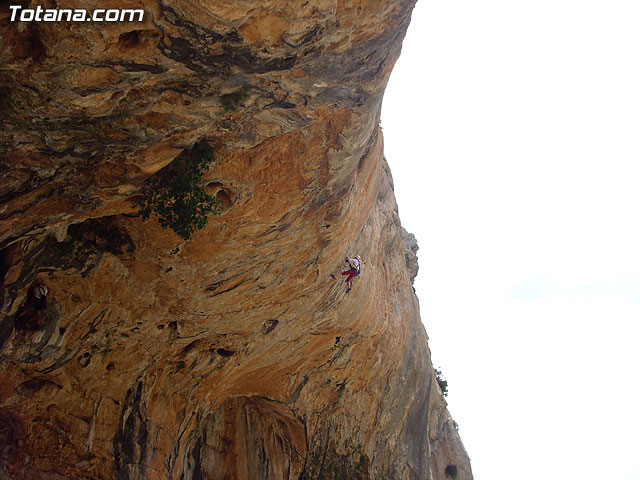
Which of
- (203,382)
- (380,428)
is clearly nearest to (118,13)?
(203,382)

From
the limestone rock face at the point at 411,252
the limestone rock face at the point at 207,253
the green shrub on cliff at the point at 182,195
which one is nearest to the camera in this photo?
the limestone rock face at the point at 207,253

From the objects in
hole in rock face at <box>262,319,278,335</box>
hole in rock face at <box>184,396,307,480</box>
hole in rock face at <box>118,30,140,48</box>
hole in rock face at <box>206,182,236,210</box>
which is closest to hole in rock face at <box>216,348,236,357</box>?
hole in rock face at <box>262,319,278,335</box>

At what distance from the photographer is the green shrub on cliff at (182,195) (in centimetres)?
1023

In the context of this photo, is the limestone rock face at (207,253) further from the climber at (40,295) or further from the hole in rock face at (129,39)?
the climber at (40,295)

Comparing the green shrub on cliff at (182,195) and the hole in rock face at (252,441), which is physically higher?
the green shrub on cliff at (182,195)

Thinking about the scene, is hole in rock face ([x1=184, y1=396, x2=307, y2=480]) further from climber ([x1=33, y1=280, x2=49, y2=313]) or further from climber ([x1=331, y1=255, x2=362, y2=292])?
climber ([x1=33, y1=280, x2=49, y2=313])

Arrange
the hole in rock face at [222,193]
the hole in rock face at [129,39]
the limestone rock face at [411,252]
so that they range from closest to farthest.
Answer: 1. the hole in rock face at [129,39]
2. the hole in rock face at [222,193]
3. the limestone rock face at [411,252]

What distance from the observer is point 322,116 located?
1068cm

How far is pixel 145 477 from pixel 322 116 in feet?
31.2

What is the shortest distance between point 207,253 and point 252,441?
31.5ft

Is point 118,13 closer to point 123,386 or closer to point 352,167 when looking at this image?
point 352,167

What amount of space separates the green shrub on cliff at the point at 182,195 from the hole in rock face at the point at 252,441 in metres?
8.92

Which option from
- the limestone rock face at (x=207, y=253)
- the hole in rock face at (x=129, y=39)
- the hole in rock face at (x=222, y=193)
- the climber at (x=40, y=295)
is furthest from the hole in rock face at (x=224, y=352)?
the hole in rock face at (x=129, y=39)

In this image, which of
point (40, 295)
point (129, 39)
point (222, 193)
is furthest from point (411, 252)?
point (129, 39)
